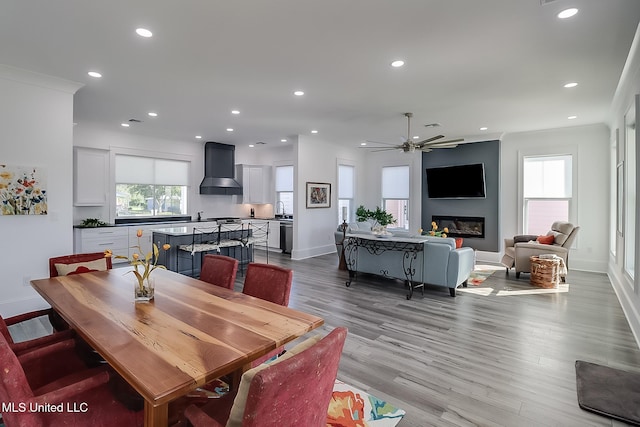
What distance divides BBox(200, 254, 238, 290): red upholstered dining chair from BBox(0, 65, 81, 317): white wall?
2570 millimetres

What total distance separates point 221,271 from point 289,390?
1.87 m

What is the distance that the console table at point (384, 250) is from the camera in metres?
4.79

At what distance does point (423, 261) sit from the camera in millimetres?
4820

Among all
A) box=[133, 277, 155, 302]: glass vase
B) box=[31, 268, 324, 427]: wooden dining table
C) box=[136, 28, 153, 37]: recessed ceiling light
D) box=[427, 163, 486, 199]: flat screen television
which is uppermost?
box=[136, 28, 153, 37]: recessed ceiling light

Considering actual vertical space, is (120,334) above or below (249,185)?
below

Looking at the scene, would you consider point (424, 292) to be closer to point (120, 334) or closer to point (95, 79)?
point (120, 334)

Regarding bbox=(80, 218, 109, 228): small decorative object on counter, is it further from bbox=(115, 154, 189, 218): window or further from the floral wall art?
the floral wall art

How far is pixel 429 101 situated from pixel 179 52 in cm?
337

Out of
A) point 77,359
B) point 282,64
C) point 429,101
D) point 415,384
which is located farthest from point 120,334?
point 429,101

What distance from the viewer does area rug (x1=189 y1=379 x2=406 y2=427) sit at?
2.05 meters

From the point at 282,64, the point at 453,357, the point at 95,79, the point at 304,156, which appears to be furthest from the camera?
the point at 304,156

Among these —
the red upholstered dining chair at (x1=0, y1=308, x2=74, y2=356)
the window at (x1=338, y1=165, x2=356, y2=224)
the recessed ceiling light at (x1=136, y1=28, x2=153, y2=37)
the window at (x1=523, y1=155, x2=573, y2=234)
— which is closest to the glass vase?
the red upholstered dining chair at (x1=0, y1=308, x2=74, y2=356)

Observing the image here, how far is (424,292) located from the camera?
4957mm

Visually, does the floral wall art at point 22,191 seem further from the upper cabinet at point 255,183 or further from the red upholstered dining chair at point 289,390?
the upper cabinet at point 255,183
